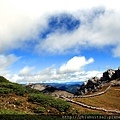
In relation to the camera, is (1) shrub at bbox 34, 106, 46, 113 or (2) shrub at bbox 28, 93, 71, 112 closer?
(1) shrub at bbox 34, 106, 46, 113

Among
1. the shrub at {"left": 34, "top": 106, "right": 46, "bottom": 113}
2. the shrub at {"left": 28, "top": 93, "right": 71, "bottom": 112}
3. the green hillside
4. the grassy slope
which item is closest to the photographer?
the grassy slope

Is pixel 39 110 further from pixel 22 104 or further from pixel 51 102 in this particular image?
pixel 51 102

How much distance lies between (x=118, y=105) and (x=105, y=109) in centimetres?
838

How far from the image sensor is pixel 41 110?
39594mm

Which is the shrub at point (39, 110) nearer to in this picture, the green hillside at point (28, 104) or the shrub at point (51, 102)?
the green hillside at point (28, 104)

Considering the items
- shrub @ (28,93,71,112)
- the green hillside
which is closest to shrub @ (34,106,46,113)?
the green hillside

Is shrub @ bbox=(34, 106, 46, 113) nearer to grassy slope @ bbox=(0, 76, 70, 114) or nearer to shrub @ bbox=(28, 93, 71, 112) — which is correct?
grassy slope @ bbox=(0, 76, 70, 114)

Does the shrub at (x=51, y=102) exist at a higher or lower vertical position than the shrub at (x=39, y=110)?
higher

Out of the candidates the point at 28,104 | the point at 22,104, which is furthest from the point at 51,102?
the point at 22,104

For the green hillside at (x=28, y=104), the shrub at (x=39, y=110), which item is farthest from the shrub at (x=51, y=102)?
the shrub at (x=39, y=110)

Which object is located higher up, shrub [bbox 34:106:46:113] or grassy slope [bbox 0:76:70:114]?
grassy slope [bbox 0:76:70:114]

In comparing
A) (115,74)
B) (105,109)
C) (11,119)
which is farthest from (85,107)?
(115,74)

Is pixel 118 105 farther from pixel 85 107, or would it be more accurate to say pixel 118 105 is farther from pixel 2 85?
pixel 2 85

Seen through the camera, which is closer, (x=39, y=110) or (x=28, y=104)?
(x=39, y=110)
